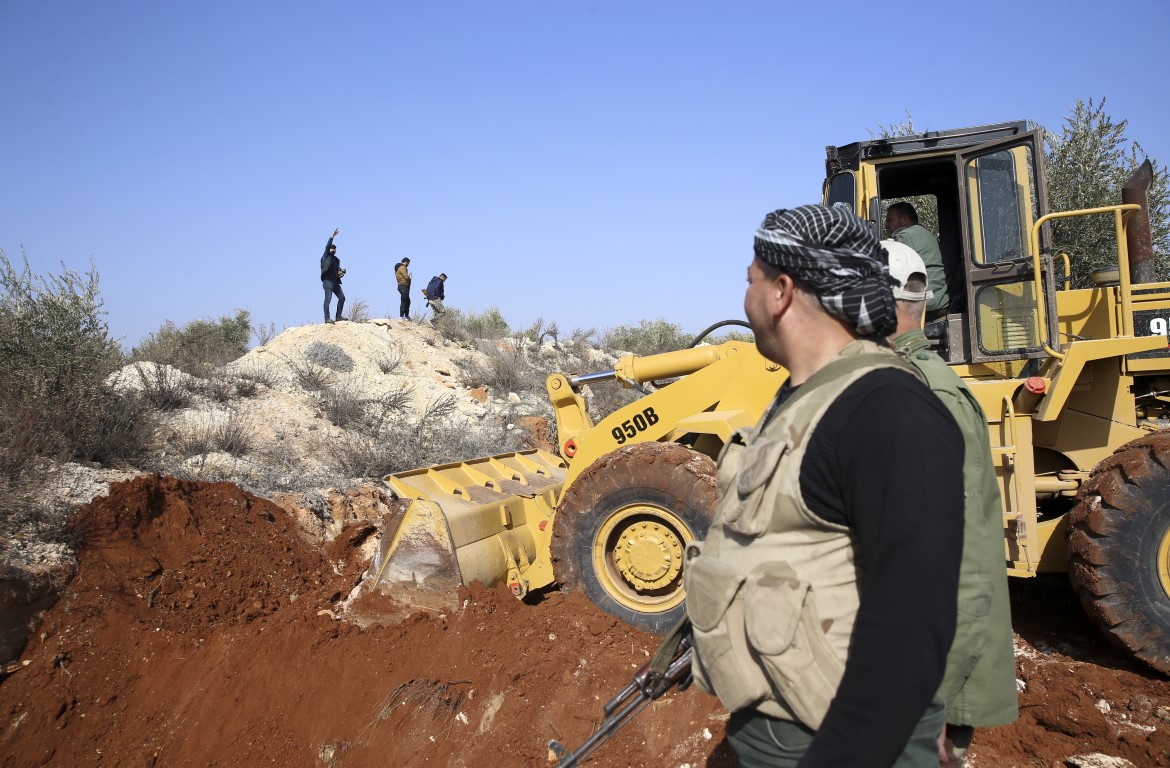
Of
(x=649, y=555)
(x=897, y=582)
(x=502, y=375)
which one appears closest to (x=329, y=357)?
(x=502, y=375)

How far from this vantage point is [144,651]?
16.9 ft

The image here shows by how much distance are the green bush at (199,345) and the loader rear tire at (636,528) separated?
9.29 metres

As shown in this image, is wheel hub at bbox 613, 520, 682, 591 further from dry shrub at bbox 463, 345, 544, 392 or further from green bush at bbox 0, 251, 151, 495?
dry shrub at bbox 463, 345, 544, 392

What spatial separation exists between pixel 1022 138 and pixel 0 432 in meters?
8.10

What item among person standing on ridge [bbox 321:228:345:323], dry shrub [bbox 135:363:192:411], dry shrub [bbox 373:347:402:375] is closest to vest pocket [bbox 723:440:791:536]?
dry shrub [bbox 135:363:192:411]

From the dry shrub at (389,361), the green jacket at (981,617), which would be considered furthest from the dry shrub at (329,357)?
the green jacket at (981,617)

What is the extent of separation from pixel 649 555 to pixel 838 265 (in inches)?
160

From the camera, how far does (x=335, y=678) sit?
5086mm

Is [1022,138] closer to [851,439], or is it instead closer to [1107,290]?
[1107,290]

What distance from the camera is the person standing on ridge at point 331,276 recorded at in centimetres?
1791

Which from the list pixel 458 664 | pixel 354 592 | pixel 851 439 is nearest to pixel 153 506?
pixel 354 592

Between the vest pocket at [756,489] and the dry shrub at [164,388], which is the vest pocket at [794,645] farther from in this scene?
the dry shrub at [164,388]

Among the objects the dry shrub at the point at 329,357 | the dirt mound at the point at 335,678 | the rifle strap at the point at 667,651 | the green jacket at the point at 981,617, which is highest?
the dry shrub at the point at 329,357

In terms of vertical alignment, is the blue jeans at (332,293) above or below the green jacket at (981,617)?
above
